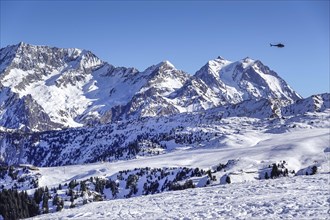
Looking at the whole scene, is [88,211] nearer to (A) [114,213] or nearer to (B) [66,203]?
(A) [114,213]

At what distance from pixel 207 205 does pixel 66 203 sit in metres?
82.2

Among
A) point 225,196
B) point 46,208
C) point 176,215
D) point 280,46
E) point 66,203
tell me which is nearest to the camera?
point 176,215

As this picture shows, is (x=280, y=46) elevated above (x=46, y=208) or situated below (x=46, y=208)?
above

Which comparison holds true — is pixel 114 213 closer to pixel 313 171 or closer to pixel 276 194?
pixel 276 194

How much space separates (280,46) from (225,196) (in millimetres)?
30484

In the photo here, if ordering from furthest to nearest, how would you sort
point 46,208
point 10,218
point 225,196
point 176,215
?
point 46,208 < point 10,218 < point 225,196 < point 176,215

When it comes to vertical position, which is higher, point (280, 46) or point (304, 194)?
point (280, 46)

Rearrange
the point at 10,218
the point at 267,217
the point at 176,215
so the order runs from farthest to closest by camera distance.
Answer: the point at 10,218 → the point at 176,215 → the point at 267,217

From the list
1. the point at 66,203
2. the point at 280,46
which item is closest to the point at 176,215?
the point at 280,46

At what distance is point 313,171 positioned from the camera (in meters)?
127

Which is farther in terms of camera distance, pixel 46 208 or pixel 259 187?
pixel 46 208

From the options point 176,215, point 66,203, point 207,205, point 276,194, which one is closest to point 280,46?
point 276,194

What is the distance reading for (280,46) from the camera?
77.0 meters

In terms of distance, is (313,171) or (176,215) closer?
(176,215)
